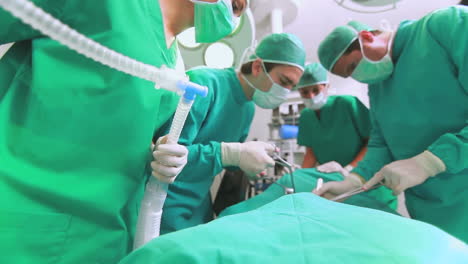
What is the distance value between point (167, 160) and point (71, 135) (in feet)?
0.73

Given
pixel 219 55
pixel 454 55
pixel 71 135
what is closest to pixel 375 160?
pixel 454 55

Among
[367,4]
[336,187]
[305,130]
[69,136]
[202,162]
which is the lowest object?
[305,130]

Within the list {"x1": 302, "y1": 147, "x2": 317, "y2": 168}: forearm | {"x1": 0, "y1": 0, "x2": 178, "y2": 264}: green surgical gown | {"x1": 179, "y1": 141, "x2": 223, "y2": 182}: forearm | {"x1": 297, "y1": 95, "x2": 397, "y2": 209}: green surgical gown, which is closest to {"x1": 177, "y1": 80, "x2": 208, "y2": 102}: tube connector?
{"x1": 0, "y1": 0, "x2": 178, "y2": 264}: green surgical gown

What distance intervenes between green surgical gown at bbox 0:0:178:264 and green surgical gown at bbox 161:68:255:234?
0.31 meters

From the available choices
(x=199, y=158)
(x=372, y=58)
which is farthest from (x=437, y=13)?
(x=199, y=158)

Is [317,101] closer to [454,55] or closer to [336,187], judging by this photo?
[336,187]

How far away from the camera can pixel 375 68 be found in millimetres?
1125

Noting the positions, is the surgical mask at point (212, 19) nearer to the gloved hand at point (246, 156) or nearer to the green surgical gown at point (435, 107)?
the gloved hand at point (246, 156)

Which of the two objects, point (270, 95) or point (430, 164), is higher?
point (270, 95)

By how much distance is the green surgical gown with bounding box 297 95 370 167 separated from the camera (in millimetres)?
1801

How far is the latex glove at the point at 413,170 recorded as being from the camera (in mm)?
886

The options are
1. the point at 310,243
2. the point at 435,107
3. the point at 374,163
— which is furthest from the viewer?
the point at 374,163

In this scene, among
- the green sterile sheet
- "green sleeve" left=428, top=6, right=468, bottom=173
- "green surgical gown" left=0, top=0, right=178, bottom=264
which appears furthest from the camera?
the green sterile sheet

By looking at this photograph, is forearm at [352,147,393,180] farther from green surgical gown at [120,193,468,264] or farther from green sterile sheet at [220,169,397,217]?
green surgical gown at [120,193,468,264]
